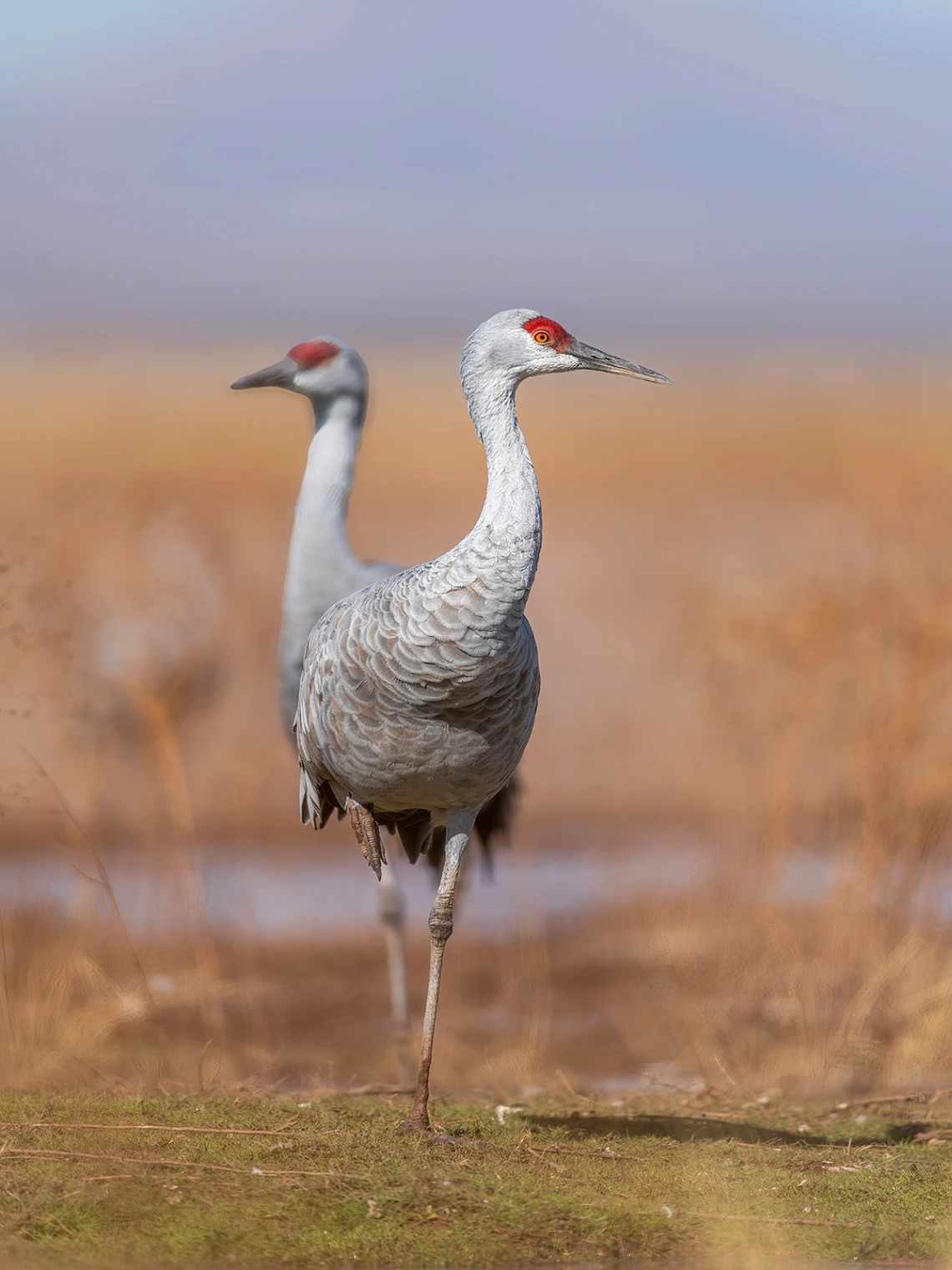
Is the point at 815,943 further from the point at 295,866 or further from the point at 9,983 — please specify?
the point at 295,866

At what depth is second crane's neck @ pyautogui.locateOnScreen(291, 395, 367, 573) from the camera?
21.1ft

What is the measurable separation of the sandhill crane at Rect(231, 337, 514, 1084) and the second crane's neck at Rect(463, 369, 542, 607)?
1.74m

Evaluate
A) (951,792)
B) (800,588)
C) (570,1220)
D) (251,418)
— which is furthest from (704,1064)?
(251,418)

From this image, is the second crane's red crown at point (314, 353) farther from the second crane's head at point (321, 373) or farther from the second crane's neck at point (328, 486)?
the second crane's neck at point (328, 486)

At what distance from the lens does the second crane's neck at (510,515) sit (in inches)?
179

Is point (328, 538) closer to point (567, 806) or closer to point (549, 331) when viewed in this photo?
point (549, 331)

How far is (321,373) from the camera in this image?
22.1 ft

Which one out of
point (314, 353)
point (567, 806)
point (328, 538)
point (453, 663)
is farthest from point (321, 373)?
point (567, 806)

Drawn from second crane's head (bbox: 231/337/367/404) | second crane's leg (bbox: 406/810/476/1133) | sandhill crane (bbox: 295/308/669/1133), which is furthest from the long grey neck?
second crane's leg (bbox: 406/810/476/1133)

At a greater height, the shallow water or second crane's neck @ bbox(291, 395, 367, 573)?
second crane's neck @ bbox(291, 395, 367, 573)

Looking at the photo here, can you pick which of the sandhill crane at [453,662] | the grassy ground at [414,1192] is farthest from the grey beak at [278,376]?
the grassy ground at [414,1192]

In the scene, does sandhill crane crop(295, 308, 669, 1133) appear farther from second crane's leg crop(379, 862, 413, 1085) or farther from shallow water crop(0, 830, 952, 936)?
shallow water crop(0, 830, 952, 936)

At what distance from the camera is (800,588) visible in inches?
389

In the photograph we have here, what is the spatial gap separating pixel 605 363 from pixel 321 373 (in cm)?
200
